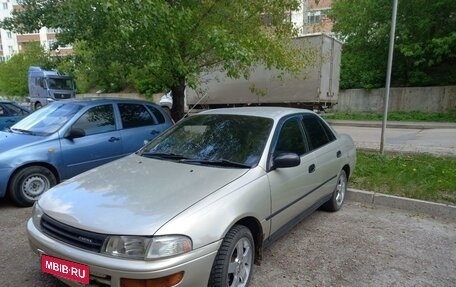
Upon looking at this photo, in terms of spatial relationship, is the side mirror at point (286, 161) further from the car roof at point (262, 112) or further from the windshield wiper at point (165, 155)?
the windshield wiper at point (165, 155)

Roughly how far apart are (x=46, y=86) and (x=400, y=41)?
22636 mm

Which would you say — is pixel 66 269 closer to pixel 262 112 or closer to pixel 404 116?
pixel 262 112

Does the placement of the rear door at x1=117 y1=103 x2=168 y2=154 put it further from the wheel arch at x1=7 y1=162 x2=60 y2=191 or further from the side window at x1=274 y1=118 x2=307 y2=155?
the side window at x1=274 y1=118 x2=307 y2=155

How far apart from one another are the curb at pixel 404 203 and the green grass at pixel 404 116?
14.3m

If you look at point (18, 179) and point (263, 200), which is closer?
point (263, 200)

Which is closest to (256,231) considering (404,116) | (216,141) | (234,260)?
(234,260)

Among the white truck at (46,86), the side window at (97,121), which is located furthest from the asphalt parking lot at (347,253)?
the white truck at (46,86)

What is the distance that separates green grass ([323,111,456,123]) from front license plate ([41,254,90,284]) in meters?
18.3

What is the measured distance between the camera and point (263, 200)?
3.04 meters

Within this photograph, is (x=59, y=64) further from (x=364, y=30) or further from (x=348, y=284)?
(x=364, y=30)

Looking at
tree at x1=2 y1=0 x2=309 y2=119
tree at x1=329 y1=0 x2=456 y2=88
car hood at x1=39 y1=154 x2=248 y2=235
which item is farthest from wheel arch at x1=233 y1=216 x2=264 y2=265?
tree at x1=329 y1=0 x2=456 y2=88

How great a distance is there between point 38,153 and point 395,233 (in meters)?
4.86

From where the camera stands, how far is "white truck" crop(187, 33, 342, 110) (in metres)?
11.9

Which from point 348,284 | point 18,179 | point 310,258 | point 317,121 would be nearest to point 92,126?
point 18,179
